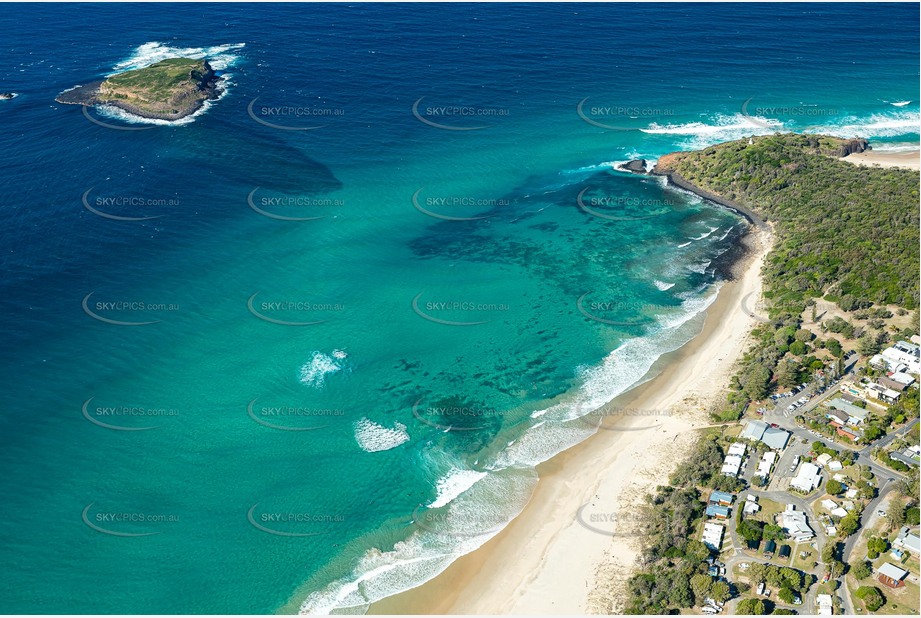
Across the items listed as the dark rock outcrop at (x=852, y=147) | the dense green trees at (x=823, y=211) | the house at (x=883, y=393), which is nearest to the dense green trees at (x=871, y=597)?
the house at (x=883, y=393)

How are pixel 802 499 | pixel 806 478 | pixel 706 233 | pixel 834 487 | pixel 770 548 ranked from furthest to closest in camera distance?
pixel 706 233
pixel 806 478
pixel 802 499
pixel 834 487
pixel 770 548

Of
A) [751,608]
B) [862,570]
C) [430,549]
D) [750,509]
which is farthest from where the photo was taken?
[430,549]

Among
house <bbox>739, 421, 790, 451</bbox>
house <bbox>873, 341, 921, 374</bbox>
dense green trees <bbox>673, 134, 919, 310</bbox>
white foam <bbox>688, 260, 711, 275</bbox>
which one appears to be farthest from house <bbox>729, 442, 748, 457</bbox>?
white foam <bbox>688, 260, 711, 275</bbox>

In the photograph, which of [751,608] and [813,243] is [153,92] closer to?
[813,243]

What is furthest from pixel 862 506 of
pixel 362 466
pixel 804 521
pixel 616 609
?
pixel 362 466

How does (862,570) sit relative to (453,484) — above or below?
above

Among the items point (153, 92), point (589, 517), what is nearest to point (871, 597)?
point (589, 517)
